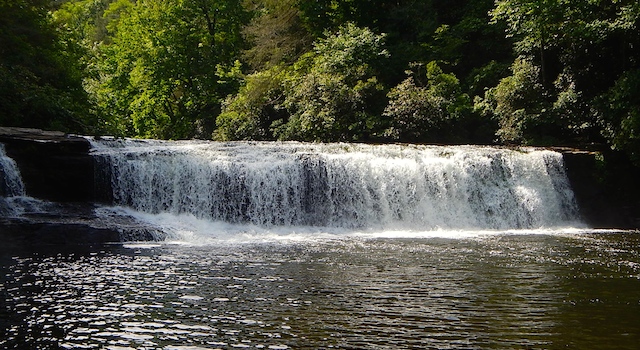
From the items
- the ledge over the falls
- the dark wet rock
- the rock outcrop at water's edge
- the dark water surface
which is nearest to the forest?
the dark wet rock

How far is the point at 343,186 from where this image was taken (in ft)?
63.6

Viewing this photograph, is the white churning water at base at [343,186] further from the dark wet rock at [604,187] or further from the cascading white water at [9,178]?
the cascading white water at [9,178]

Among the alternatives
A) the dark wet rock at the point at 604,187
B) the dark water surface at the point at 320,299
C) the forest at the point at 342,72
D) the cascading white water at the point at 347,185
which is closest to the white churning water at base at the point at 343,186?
the cascading white water at the point at 347,185

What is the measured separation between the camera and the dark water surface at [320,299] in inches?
240

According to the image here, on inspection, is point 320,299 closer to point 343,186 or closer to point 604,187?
point 343,186

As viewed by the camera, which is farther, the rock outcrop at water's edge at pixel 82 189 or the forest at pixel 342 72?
the forest at pixel 342 72

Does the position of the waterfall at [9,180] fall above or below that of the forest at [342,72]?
below

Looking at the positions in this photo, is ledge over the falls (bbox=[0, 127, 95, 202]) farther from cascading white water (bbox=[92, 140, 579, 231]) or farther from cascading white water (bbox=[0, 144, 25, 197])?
cascading white water (bbox=[92, 140, 579, 231])

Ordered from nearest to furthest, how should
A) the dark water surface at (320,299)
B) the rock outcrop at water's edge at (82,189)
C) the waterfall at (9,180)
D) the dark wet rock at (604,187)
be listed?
1. the dark water surface at (320,299)
2. the rock outcrop at water's edge at (82,189)
3. the waterfall at (9,180)
4. the dark wet rock at (604,187)

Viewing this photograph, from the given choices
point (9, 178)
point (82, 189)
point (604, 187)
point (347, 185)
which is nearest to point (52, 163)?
point (82, 189)

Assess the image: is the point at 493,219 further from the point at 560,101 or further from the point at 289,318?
the point at 289,318

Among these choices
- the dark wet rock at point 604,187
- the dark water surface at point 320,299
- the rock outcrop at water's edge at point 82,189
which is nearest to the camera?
the dark water surface at point 320,299

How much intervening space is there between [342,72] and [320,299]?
888 inches

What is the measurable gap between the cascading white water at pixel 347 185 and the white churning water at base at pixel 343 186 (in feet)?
0.10
